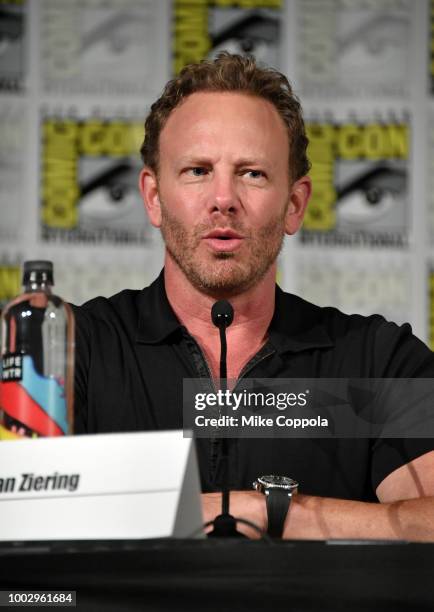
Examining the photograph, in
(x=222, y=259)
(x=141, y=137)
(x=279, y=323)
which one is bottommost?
(x=279, y=323)

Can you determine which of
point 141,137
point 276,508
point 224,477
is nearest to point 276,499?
point 276,508

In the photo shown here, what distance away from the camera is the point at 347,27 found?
2758 millimetres

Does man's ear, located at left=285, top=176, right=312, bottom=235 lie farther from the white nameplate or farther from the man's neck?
the white nameplate

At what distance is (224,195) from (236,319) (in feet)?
0.81

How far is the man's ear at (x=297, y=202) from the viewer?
1.98m

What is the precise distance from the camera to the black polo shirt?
169 cm

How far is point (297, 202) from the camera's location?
2008 millimetres

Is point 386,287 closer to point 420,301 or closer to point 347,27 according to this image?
point 420,301

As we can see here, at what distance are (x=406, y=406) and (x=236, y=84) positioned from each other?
25.9 inches

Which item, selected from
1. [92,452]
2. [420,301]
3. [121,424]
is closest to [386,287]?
[420,301]

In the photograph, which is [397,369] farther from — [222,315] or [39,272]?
[39,272]

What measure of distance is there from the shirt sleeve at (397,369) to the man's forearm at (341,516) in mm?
241

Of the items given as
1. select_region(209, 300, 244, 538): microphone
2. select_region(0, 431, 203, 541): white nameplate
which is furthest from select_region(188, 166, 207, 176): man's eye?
select_region(0, 431, 203, 541): white nameplate

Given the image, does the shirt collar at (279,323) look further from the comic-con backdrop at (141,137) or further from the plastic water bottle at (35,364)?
the comic-con backdrop at (141,137)
